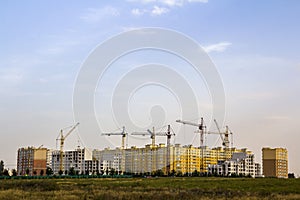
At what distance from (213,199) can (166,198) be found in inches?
142

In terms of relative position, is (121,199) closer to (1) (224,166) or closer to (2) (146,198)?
(2) (146,198)

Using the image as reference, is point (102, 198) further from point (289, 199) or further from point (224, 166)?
point (224, 166)

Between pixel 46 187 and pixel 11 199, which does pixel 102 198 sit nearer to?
pixel 11 199

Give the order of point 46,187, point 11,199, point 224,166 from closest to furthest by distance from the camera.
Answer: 1. point 11,199
2. point 46,187
3. point 224,166

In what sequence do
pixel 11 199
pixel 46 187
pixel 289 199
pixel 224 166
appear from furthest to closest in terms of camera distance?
1. pixel 224 166
2. pixel 46 187
3. pixel 289 199
4. pixel 11 199

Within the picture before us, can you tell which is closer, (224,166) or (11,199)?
(11,199)

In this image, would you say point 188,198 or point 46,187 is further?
point 46,187

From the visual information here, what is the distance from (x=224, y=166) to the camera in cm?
19988

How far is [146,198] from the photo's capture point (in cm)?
3384

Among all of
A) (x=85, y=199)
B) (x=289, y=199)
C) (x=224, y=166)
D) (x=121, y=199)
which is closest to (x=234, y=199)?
(x=289, y=199)

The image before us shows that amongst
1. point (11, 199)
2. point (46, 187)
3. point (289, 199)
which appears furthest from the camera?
point (46, 187)

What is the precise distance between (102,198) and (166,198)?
490 centimetres

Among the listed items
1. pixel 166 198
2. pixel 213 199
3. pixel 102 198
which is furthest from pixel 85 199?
pixel 213 199

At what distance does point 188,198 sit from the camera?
3425 cm
